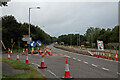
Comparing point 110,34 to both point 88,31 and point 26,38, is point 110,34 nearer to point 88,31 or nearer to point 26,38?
point 26,38

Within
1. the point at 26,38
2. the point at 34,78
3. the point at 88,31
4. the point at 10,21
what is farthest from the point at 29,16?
the point at 88,31

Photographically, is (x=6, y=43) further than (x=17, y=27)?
No

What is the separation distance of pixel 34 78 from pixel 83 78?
14.3ft

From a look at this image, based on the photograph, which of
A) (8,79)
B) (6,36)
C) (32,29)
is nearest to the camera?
Result: (8,79)

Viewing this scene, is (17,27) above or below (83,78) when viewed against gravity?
above

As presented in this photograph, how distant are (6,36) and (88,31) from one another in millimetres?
107584

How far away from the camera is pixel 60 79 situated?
28.3ft

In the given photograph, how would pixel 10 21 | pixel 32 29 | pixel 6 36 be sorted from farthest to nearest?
pixel 32 29 → pixel 10 21 → pixel 6 36

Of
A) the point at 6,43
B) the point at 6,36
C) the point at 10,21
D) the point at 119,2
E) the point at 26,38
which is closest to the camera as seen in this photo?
the point at 119,2

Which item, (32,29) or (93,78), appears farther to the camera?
(32,29)

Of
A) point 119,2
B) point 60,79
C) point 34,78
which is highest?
point 119,2

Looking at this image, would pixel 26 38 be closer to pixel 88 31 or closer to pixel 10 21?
pixel 10 21

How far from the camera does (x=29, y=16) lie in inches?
1303

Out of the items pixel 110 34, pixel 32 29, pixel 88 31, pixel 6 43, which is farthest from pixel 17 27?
pixel 88 31
